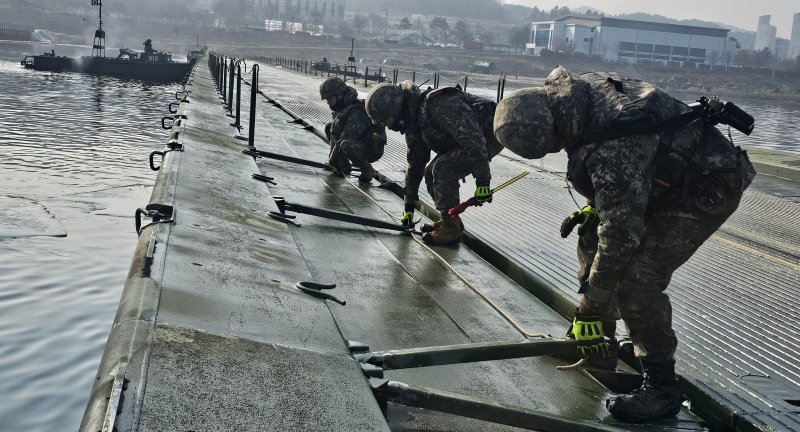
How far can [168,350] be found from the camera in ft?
10.4

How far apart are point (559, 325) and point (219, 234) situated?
8.00 ft

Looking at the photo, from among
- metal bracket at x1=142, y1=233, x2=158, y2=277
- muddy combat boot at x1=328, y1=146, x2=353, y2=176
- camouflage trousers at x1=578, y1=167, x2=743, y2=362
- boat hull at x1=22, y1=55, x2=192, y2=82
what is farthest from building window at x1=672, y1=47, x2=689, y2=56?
metal bracket at x1=142, y1=233, x2=158, y2=277

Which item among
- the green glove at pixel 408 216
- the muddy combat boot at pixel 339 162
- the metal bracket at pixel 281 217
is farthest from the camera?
the muddy combat boot at pixel 339 162

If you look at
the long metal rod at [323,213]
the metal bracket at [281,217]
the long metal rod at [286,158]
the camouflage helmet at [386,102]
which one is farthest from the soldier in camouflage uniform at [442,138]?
the long metal rod at [286,158]

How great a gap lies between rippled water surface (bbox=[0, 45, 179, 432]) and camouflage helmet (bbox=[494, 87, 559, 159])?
2995mm

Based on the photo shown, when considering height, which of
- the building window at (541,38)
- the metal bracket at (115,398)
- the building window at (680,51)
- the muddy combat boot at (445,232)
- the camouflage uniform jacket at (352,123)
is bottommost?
the muddy combat boot at (445,232)

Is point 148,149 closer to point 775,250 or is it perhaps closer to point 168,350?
point 775,250

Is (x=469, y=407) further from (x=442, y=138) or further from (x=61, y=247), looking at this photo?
(x=61, y=247)

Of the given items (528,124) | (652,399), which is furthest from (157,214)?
(652,399)

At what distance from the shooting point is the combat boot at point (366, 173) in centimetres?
1106

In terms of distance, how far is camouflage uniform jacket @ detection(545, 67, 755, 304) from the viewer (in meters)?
4.13

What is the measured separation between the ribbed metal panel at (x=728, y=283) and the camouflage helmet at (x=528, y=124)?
5.24 ft

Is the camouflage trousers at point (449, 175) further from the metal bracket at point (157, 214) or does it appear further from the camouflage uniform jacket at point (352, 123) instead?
the camouflage uniform jacket at point (352, 123)

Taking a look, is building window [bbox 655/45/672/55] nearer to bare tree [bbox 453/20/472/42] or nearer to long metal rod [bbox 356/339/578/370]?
long metal rod [bbox 356/339/578/370]
